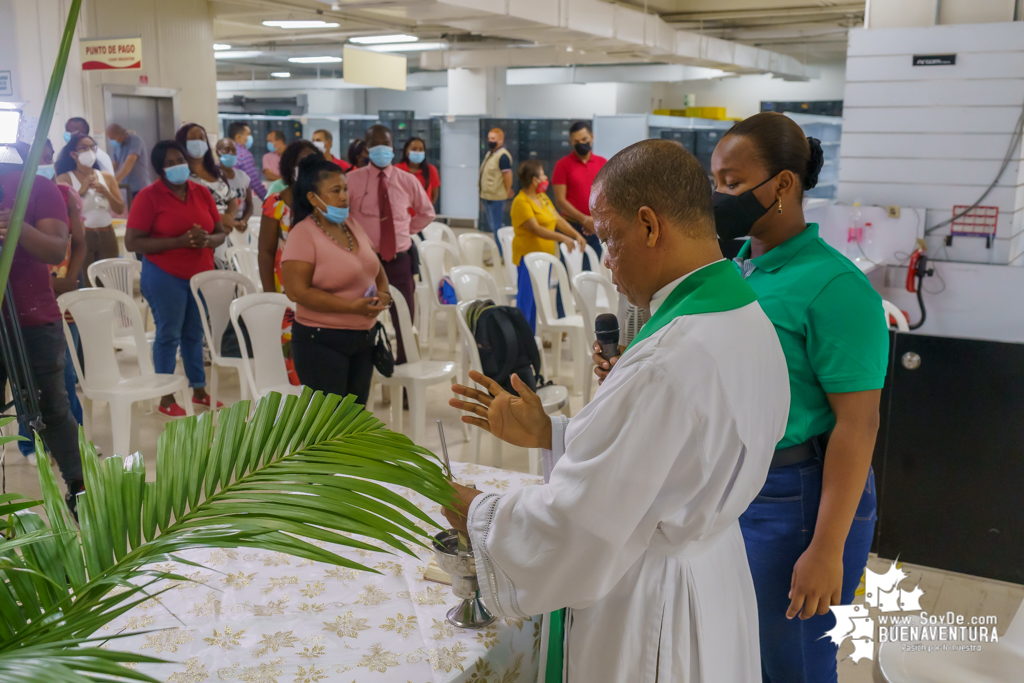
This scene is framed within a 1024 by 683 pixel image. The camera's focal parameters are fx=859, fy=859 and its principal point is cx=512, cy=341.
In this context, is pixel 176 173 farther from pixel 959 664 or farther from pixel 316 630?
pixel 959 664

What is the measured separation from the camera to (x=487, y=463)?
14.8 feet

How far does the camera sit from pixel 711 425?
1.25 metres

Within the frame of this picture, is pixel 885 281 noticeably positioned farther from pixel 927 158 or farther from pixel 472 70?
pixel 472 70

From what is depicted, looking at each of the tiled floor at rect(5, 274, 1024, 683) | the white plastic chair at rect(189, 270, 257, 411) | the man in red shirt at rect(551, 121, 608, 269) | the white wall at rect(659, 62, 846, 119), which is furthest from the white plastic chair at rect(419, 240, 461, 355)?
the white wall at rect(659, 62, 846, 119)

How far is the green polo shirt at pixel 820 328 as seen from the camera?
1637 mm

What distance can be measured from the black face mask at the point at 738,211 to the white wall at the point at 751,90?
17.5m

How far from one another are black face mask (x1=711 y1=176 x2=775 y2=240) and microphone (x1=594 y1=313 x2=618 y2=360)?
13.3 inches

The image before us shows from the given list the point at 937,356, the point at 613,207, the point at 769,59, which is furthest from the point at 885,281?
the point at 769,59

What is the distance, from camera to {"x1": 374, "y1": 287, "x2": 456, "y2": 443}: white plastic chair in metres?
4.32

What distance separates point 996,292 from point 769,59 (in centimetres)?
1056

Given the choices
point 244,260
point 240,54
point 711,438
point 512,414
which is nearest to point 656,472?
point 711,438

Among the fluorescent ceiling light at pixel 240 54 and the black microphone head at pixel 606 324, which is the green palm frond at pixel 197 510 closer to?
the black microphone head at pixel 606 324

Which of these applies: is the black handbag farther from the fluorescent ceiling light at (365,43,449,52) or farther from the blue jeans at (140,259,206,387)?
the fluorescent ceiling light at (365,43,449,52)

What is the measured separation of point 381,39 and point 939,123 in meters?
10.2
